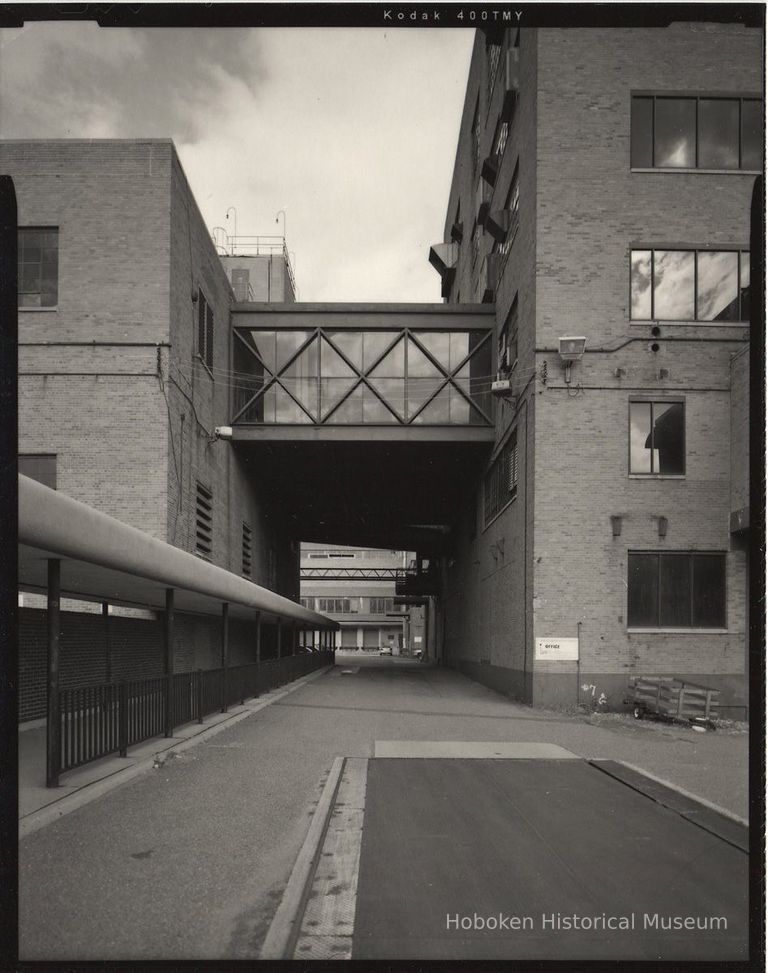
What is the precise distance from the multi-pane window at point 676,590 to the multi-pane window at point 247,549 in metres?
13.9

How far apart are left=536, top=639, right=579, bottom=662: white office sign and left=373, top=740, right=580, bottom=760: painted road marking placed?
4.82 meters

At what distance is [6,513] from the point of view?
265 cm

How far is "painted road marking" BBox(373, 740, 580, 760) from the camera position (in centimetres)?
961

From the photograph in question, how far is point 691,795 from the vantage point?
725cm

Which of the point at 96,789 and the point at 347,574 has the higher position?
the point at 96,789

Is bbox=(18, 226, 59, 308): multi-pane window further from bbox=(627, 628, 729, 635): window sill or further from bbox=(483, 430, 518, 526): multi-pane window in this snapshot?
bbox=(627, 628, 729, 635): window sill

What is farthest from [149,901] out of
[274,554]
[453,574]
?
[453,574]

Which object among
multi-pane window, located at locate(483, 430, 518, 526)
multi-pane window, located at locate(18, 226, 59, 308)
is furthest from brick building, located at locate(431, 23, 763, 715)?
multi-pane window, located at locate(18, 226, 59, 308)

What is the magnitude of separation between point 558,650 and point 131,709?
30.5ft

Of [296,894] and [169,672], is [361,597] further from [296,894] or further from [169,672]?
[296,894]

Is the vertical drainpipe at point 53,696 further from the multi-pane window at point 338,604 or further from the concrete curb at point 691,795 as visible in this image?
the multi-pane window at point 338,604

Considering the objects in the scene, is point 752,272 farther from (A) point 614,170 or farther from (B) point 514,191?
(B) point 514,191

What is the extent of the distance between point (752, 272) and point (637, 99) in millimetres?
10561

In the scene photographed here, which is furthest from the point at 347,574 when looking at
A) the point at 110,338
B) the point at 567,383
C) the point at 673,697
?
the point at 673,697
